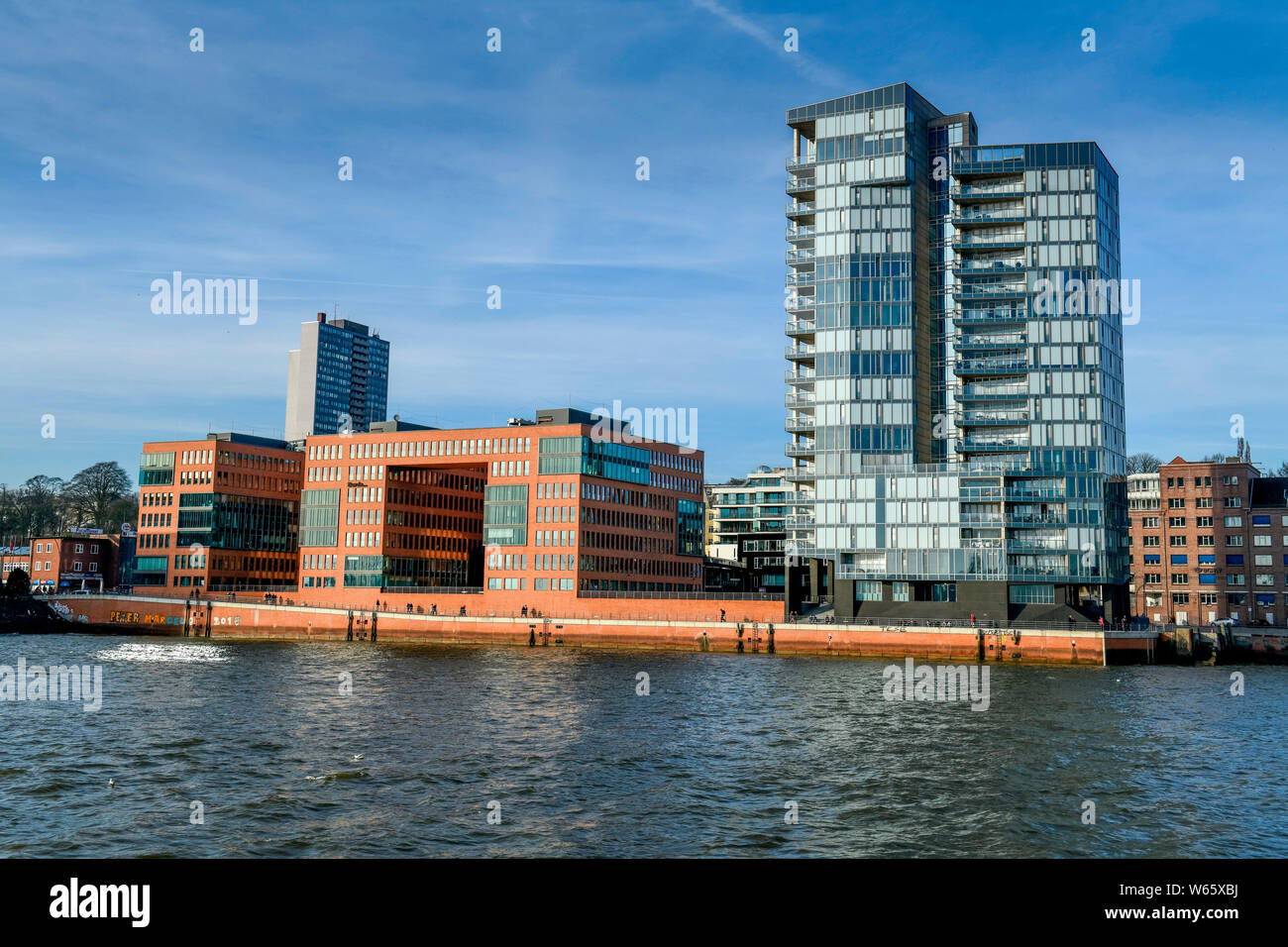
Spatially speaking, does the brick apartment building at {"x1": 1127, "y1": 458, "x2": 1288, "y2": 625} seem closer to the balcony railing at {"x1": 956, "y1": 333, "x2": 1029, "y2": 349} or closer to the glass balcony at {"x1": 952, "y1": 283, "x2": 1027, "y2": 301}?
the balcony railing at {"x1": 956, "y1": 333, "x2": 1029, "y2": 349}

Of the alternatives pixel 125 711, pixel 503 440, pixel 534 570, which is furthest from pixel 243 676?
pixel 503 440

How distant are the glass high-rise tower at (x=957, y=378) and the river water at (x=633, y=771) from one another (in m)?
42.0

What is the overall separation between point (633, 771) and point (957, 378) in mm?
96076

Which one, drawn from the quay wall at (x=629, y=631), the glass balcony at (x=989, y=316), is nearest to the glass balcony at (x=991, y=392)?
the glass balcony at (x=989, y=316)

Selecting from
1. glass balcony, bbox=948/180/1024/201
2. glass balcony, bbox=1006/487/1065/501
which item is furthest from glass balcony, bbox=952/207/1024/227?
glass balcony, bbox=1006/487/1065/501

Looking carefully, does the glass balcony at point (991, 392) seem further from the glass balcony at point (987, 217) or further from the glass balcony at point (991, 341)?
the glass balcony at point (987, 217)

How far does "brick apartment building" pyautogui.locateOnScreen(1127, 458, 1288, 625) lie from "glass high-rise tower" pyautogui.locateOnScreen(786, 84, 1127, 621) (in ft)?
131

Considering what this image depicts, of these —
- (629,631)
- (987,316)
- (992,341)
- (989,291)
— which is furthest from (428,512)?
(989,291)

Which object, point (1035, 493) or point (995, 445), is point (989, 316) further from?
point (1035, 493)

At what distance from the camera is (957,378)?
421ft

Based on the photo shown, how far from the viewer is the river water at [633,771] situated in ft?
103
